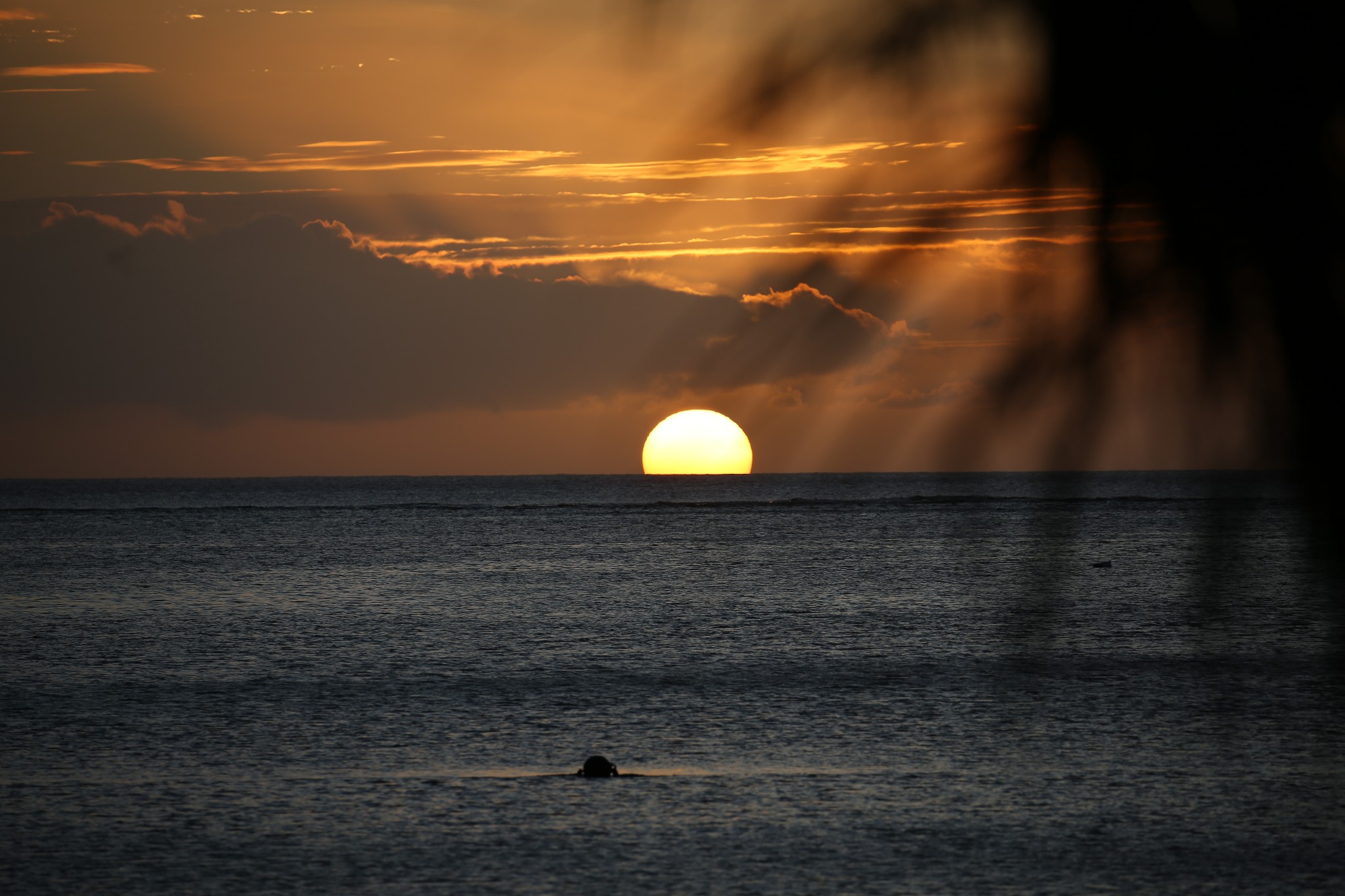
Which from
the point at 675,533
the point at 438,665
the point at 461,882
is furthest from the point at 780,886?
the point at 675,533

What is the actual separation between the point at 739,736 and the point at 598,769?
2712 mm

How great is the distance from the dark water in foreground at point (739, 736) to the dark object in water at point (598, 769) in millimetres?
214

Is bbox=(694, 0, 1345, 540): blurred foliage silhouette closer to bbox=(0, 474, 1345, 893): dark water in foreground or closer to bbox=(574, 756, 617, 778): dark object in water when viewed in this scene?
bbox=(0, 474, 1345, 893): dark water in foreground

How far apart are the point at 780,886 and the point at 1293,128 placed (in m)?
8.69

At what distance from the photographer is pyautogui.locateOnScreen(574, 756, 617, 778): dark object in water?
12633 millimetres

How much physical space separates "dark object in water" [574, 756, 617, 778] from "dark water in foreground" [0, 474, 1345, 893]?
214 millimetres

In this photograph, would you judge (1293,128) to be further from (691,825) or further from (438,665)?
(438,665)

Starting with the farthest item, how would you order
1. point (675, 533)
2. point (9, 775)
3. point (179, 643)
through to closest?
point (675, 533) < point (179, 643) < point (9, 775)

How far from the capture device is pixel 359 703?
18.2 metres

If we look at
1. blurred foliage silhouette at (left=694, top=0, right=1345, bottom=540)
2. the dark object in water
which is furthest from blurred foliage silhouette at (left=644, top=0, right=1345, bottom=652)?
the dark object in water

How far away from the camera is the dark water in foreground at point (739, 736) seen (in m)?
1.84

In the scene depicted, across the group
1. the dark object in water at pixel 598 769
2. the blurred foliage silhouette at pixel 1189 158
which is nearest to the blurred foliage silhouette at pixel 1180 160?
the blurred foliage silhouette at pixel 1189 158

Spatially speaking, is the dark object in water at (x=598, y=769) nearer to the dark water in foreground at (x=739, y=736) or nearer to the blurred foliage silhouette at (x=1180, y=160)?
the dark water in foreground at (x=739, y=736)

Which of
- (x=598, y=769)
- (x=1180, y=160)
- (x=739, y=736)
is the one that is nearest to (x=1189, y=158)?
(x=1180, y=160)
